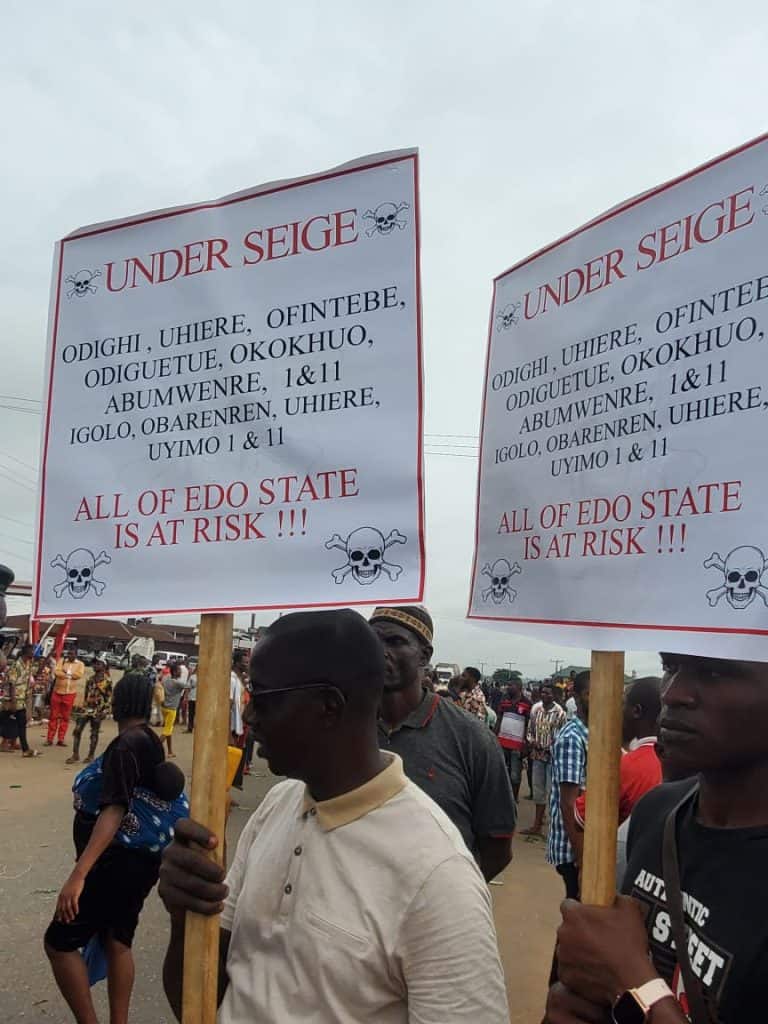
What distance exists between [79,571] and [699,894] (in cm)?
149

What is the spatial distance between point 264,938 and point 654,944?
0.75 m

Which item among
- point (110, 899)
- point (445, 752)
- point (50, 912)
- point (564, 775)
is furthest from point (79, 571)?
point (50, 912)

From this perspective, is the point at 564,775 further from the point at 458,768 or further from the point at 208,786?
the point at 208,786

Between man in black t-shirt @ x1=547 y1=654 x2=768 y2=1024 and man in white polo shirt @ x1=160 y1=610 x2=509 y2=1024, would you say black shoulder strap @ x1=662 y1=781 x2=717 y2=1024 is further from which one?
man in white polo shirt @ x1=160 y1=610 x2=509 y2=1024

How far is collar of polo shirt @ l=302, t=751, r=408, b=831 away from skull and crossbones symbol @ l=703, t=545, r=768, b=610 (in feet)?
2.37

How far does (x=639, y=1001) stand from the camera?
1.29 metres

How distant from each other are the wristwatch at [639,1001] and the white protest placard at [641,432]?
1.82 feet

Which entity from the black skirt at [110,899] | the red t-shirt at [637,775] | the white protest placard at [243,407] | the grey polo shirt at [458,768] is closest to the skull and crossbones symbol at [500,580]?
the white protest placard at [243,407]

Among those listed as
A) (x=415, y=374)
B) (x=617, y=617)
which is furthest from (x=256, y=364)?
(x=617, y=617)

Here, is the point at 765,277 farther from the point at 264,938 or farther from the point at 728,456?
the point at 264,938

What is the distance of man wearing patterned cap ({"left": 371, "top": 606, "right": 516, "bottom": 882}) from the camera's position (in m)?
3.29

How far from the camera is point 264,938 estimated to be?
1648mm

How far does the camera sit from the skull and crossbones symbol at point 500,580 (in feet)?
6.29

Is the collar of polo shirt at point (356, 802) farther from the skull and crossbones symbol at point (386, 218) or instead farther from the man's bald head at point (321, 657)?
the skull and crossbones symbol at point (386, 218)
